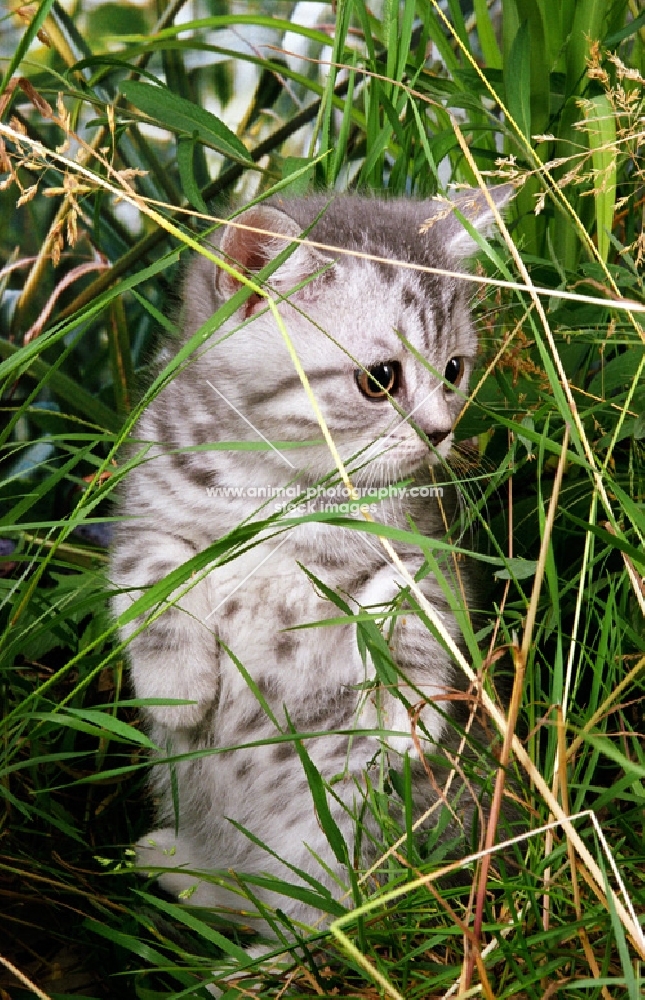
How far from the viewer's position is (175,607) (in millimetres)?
1356

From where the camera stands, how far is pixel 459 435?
165 cm

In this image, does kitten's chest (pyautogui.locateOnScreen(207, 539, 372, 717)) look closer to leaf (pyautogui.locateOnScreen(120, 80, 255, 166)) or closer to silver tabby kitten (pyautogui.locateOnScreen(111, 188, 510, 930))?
silver tabby kitten (pyautogui.locateOnScreen(111, 188, 510, 930))

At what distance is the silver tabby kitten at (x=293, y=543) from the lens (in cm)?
137

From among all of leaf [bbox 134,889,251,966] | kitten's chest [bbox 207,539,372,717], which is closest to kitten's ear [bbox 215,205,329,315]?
kitten's chest [bbox 207,539,372,717]

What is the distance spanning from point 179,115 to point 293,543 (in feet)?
2.58

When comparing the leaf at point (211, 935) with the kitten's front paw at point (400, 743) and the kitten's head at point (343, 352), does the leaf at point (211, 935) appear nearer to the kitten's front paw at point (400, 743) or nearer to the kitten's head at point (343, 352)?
the kitten's front paw at point (400, 743)

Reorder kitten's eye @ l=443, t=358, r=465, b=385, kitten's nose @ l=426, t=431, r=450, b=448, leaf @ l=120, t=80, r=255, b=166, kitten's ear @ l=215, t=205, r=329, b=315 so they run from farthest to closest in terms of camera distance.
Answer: leaf @ l=120, t=80, r=255, b=166 → kitten's eye @ l=443, t=358, r=465, b=385 → kitten's nose @ l=426, t=431, r=450, b=448 → kitten's ear @ l=215, t=205, r=329, b=315

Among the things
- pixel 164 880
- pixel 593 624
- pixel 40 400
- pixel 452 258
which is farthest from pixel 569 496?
pixel 40 400

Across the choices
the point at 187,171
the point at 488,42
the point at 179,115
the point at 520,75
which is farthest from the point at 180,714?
the point at 488,42

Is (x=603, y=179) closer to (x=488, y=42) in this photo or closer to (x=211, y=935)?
(x=488, y=42)

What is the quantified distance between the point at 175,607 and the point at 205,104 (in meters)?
1.63

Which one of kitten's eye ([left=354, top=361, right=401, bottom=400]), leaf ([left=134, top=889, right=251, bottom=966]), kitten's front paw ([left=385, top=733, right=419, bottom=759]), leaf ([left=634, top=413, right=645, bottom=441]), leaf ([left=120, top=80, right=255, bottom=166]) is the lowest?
leaf ([left=134, top=889, right=251, bottom=966])

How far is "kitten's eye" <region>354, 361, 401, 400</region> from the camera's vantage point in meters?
1.37

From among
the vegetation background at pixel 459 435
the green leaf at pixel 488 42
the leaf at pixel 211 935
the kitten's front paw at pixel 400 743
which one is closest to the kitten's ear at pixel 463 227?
the vegetation background at pixel 459 435
